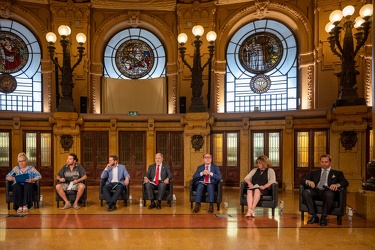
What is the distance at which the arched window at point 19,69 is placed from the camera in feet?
40.1

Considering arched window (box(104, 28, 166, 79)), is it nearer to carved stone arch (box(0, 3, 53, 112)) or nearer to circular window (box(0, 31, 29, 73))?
carved stone arch (box(0, 3, 53, 112))

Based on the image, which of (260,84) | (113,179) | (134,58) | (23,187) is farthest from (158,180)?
(134,58)

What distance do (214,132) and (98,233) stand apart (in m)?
6.22

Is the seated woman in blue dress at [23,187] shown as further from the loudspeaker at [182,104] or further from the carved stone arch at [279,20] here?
the carved stone arch at [279,20]

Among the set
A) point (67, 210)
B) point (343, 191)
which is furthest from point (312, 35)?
point (67, 210)

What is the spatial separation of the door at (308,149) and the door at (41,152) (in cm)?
741

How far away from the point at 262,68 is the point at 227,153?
161 inches

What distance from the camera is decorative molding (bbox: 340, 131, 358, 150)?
336 inches

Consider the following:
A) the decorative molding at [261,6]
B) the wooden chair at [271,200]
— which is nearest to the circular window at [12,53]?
the decorative molding at [261,6]

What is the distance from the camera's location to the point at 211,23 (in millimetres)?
12250

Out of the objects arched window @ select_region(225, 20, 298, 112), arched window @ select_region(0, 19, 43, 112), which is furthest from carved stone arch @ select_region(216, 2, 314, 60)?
arched window @ select_region(0, 19, 43, 112)

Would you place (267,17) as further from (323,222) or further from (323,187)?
(323,222)

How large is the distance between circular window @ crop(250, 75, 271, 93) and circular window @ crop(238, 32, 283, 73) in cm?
27

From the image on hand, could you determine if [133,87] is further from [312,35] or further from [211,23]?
[312,35]
